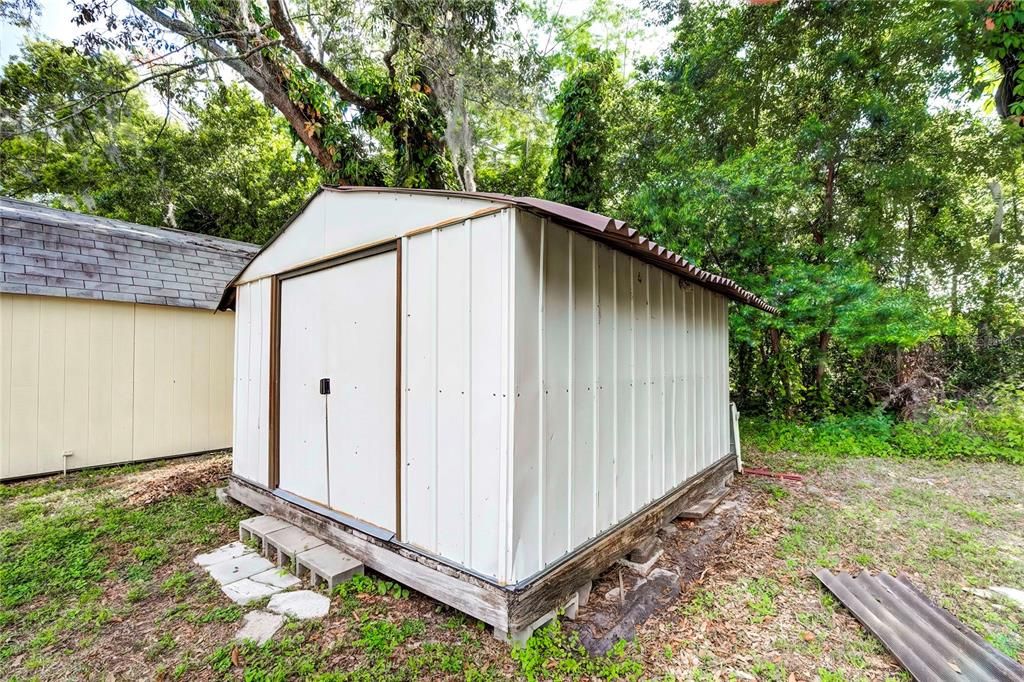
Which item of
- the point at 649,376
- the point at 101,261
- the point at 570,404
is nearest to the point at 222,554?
the point at 570,404

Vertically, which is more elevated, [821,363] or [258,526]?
[821,363]

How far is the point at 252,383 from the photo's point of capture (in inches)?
150

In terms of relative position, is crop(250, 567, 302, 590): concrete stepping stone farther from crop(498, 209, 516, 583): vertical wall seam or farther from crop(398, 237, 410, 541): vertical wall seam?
crop(498, 209, 516, 583): vertical wall seam

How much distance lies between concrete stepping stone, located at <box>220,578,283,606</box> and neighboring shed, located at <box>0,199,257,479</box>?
160 inches

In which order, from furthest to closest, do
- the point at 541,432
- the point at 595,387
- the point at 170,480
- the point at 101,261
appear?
1. the point at 101,261
2. the point at 170,480
3. the point at 595,387
4. the point at 541,432

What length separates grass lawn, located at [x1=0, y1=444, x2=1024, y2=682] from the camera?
6.64 feet

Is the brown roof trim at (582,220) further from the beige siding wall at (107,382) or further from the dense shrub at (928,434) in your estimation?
the dense shrub at (928,434)

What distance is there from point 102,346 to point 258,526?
3.84 m

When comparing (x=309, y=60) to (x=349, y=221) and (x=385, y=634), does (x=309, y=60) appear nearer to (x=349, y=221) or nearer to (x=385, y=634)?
(x=349, y=221)

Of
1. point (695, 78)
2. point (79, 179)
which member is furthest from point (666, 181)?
point (79, 179)

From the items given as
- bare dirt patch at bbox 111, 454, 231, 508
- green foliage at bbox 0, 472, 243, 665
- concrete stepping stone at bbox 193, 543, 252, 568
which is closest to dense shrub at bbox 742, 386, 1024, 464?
concrete stepping stone at bbox 193, 543, 252, 568

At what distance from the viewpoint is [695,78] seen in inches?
286

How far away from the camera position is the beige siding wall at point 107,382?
4.72m

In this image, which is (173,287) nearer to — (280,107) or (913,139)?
(280,107)
